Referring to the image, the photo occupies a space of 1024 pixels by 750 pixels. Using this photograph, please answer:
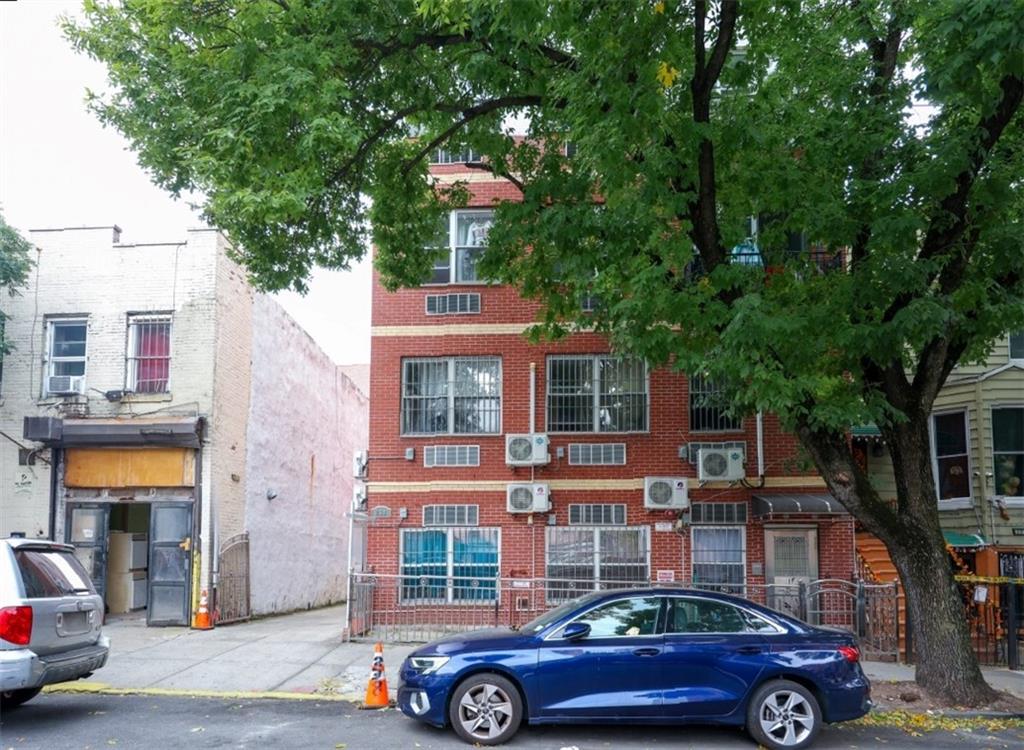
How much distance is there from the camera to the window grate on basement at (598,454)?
51.6 feet

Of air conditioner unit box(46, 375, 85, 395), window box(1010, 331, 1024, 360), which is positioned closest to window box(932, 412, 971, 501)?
window box(1010, 331, 1024, 360)

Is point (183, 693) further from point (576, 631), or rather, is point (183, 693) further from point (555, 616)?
point (576, 631)

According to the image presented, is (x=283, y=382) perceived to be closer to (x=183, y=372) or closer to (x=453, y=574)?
(x=183, y=372)

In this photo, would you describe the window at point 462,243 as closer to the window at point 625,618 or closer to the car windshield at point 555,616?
the car windshield at point 555,616

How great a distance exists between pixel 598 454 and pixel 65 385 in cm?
964

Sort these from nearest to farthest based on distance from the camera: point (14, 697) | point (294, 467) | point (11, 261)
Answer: point (14, 697) → point (11, 261) → point (294, 467)

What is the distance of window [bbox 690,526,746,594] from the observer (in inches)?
606

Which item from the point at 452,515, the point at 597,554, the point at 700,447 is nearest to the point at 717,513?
the point at 700,447

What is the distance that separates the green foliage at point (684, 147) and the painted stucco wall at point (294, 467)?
8082mm

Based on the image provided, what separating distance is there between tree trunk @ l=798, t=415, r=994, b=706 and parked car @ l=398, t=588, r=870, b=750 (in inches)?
87.5

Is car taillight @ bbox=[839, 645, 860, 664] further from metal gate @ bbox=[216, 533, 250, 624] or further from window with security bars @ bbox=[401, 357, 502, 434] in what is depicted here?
metal gate @ bbox=[216, 533, 250, 624]

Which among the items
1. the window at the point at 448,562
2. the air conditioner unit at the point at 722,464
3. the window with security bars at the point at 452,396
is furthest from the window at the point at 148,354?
the air conditioner unit at the point at 722,464

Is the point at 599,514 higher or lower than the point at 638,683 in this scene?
higher

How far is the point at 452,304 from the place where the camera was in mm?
16234
